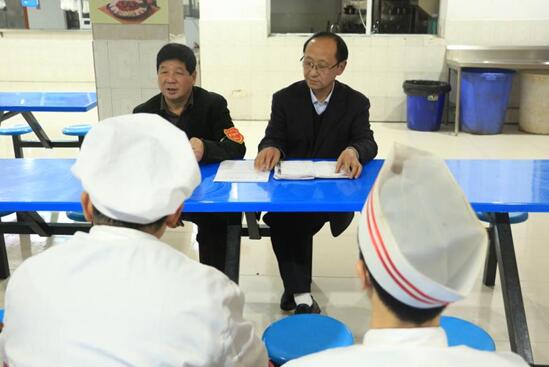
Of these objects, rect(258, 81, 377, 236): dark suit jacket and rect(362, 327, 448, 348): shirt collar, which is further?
rect(258, 81, 377, 236): dark suit jacket

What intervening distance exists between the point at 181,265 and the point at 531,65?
580cm

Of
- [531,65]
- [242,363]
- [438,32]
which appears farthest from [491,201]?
[438,32]

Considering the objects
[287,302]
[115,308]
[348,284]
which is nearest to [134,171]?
[115,308]

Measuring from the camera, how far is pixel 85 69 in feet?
32.3

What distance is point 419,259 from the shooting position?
900 millimetres

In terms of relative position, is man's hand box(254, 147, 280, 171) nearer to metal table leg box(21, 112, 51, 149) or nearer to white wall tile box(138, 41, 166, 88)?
white wall tile box(138, 41, 166, 88)

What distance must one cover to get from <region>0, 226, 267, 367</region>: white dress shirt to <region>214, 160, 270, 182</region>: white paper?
1198mm

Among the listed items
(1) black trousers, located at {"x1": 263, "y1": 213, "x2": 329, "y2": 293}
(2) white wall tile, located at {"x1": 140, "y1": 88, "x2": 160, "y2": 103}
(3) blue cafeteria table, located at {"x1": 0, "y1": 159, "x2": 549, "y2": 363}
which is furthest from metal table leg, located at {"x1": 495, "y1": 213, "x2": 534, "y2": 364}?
(2) white wall tile, located at {"x1": 140, "y1": 88, "x2": 160, "y2": 103}

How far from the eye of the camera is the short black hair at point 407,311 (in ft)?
3.14

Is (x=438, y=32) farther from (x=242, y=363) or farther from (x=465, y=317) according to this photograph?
(x=242, y=363)

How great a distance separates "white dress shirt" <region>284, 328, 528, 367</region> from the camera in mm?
872

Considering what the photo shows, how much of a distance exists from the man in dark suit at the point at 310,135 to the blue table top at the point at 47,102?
6.35 feet

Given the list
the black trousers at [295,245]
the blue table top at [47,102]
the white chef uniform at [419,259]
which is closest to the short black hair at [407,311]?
the white chef uniform at [419,259]

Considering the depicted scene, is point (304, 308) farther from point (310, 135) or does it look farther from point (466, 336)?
point (466, 336)
